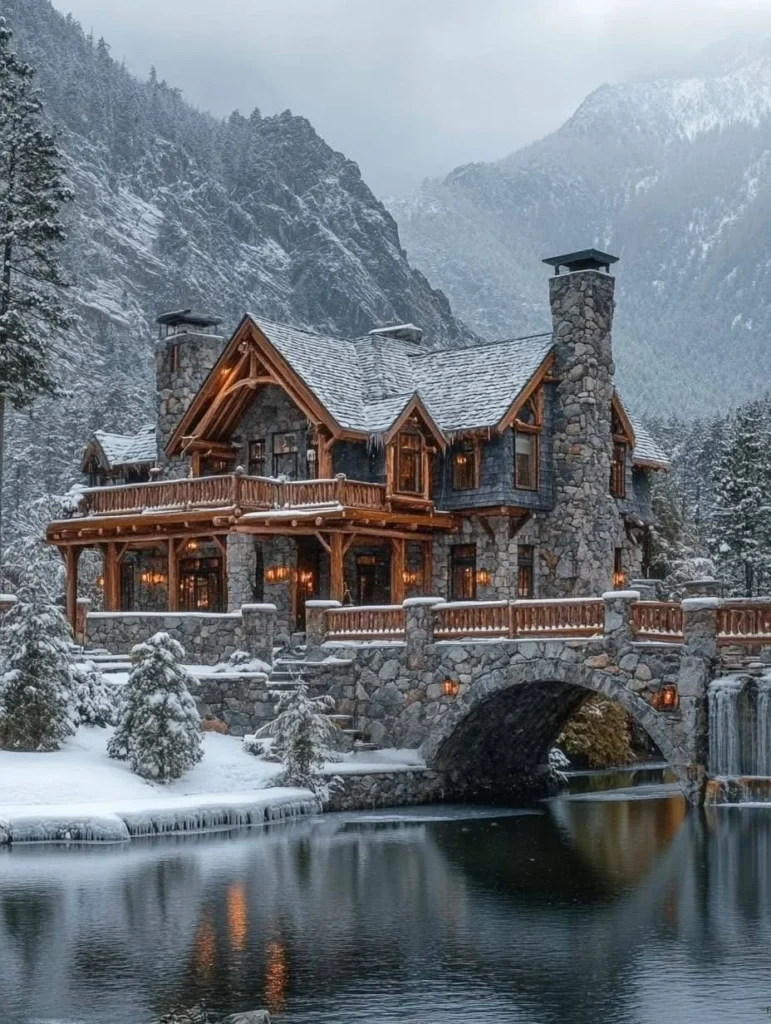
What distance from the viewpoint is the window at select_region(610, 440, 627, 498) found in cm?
5431

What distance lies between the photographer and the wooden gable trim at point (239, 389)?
1927 inches

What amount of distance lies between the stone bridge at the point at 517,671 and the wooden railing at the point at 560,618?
23mm

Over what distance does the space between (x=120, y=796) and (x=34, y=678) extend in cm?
378

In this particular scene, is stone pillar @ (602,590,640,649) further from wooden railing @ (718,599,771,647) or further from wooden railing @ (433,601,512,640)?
wooden railing @ (433,601,512,640)

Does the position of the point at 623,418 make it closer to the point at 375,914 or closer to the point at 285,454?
the point at 285,454

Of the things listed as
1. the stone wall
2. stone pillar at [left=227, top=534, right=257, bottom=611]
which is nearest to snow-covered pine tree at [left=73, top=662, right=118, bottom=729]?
the stone wall

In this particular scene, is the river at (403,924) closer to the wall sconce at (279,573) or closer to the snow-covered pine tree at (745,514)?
the wall sconce at (279,573)

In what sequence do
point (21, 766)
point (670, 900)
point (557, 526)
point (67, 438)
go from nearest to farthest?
1. point (670, 900)
2. point (21, 766)
3. point (557, 526)
4. point (67, 438)

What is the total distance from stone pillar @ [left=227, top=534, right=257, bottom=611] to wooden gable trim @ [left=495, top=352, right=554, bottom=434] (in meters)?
8.17

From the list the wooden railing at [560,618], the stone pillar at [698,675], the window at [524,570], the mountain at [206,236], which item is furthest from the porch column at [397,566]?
the mountain at [206,236]

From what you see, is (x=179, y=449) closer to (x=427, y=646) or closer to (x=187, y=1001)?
(x=427, y=646)

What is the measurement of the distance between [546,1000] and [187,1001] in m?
4.27

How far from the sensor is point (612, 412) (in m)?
54.2

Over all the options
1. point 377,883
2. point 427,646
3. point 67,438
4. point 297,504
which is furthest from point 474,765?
point 67,438
